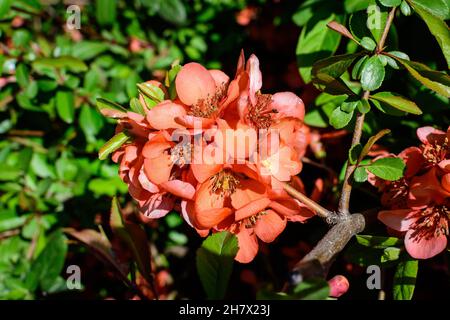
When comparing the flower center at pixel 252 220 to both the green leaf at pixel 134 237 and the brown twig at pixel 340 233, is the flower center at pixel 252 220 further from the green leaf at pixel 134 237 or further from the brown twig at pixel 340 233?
the green leaf at pixel 134 237

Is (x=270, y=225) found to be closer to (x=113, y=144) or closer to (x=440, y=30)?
(x=113, y=144)

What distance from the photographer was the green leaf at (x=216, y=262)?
0.83 meters

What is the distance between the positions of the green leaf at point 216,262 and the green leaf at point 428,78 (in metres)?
0.45

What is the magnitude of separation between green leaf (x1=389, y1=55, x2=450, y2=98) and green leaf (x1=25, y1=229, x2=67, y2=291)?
1.05 meters

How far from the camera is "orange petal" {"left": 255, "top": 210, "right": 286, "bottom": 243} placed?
947 millimetres

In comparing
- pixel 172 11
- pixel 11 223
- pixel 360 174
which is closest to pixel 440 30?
pixel 360 174

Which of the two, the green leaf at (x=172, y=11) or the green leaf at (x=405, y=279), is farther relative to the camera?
the green leaf at (x=172, y=11)

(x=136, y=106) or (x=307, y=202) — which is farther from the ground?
(x=136, y=106)

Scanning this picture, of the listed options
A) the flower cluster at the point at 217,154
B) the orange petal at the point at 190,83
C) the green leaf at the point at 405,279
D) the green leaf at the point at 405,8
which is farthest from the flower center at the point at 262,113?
the green leaf at the point at 405,279

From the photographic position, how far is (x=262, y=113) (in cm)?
95

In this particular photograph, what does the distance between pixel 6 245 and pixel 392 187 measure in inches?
51.6

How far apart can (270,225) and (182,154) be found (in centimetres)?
23

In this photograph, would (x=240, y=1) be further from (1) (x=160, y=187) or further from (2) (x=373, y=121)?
(1) (x=160, y=187)
